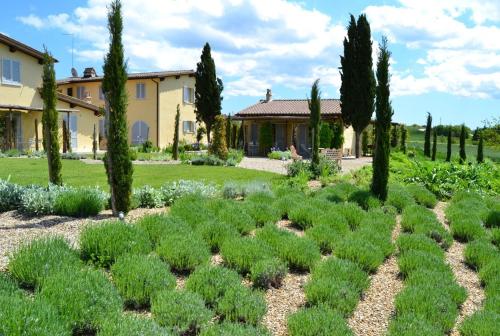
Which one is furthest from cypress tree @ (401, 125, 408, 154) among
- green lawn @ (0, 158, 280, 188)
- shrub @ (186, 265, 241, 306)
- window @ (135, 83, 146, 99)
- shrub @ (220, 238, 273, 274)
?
shrub @ (186, 265, 241, 306)

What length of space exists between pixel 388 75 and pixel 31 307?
9.61m

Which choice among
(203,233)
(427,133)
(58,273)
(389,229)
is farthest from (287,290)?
(427,133)

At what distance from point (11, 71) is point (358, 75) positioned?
18.9 metres

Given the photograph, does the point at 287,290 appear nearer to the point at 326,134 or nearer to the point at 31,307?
the point at 31,307

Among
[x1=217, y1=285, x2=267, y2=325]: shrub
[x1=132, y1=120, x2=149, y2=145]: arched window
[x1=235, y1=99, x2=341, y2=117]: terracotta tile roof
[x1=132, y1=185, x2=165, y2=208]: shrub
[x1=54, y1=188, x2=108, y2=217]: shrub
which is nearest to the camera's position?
[x1=217, y1=285, x2=267, y2=325]: shrub

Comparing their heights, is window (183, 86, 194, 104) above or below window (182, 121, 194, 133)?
above

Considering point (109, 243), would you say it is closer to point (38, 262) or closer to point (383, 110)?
point (38, 262)

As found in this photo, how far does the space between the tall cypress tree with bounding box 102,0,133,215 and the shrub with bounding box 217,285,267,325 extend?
3753mm

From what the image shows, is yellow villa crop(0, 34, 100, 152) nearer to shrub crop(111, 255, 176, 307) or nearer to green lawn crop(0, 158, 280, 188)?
green lawn crop(0, 158, 280, 188)

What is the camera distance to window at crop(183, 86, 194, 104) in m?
36.6

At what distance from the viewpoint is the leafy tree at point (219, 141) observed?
70.3 ft

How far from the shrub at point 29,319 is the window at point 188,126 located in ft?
108

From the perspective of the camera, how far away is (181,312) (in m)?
4.23

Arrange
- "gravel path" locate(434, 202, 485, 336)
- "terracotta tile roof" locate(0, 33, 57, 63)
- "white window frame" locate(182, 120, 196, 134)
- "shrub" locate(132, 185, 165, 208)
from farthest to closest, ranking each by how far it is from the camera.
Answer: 1. "white window frame" locate(182, 120, 196, 134)
2. "terracotta tile roof" locate(0, 33, 57, 63)
3. "shrub" locate(132, 185, 165, 208)
4. "gravel path" locate(434, 202, 485, 336)
